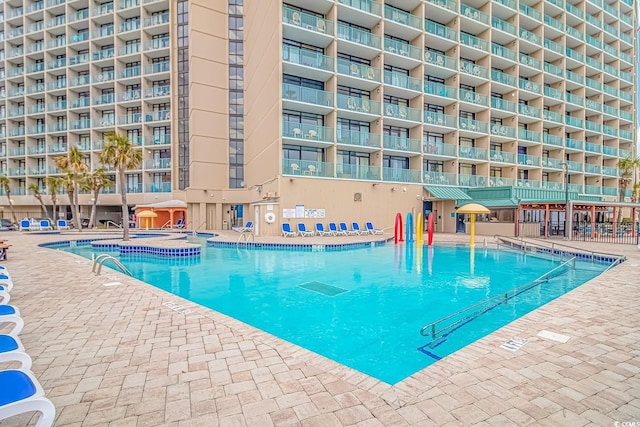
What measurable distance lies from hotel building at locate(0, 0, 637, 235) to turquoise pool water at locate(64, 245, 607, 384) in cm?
796

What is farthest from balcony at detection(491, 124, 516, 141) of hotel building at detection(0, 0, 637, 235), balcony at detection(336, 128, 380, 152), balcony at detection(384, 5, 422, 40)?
balcony at detection(336, 128, 380, 152)

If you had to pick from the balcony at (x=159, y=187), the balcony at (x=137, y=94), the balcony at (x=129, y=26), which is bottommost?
the balcony at (x=159, y=187)

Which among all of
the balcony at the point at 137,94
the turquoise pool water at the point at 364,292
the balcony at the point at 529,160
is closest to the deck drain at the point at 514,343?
the turquoise pool water at the point at 364,292

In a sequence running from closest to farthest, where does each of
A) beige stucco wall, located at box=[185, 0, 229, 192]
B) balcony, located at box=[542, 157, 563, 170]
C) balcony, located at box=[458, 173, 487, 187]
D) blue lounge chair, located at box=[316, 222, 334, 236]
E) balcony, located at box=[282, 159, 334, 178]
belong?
balcony, located at box=[282, 159, 334, 178]
blue lounge chair, located at box=[316, 222, 334, 236]
balcony, located at box=[458, 173, 487, 187]
beige stucco wall, located at box=[185, 0, 229, 192]
balcony, located at box=[542, 157, 563, 170]

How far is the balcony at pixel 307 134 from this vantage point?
19.5 m

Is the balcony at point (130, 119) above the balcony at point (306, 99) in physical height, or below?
above

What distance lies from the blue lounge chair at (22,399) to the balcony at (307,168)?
1751cm

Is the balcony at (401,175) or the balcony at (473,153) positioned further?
the balcony at (473,153)

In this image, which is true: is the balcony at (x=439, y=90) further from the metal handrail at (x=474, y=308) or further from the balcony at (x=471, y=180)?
the metal handrail at (x=474, y=308)

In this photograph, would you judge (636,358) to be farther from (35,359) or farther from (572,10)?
(572,10)

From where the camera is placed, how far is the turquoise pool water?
201 inches

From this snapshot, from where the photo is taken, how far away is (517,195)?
22438 millimetres

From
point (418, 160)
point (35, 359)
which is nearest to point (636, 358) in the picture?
point (35, 359)

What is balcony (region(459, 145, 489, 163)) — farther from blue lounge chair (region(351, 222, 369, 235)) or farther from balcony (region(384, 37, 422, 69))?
blue lounge chair (region(351, 222, 369, 235))
